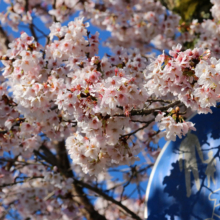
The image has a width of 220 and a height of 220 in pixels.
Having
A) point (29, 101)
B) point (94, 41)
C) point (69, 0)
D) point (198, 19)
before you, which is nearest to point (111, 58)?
point (94, 41)

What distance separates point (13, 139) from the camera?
276 cm

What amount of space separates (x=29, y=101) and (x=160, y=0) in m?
3.83

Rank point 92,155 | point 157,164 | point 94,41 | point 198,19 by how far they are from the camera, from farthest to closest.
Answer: point 198,19 < point 94,41 < point 157,164 < point 92,155

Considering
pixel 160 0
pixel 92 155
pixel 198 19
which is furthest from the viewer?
pixel 160 0

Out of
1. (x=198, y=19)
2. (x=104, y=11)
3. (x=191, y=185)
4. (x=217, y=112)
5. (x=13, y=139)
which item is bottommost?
(x=191, y=185)

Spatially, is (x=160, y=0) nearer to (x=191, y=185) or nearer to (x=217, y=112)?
(x=217, y=112)

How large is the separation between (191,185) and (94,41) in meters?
1.57

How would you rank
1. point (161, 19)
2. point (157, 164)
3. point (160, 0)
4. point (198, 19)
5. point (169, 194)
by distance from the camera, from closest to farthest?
point (169, 194), point (157, 164), point (198, 19), point (161, 19), point (160, 0)

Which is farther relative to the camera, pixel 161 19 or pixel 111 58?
pixel 161 19

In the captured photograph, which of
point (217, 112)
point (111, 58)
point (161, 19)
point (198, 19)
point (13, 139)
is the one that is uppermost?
point (161, 19)

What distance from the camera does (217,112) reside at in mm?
2150

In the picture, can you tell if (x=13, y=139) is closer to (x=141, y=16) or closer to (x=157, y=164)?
(x=157, y=164)

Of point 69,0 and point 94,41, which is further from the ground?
point 69,0

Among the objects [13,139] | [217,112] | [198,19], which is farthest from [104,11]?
[217,112]
